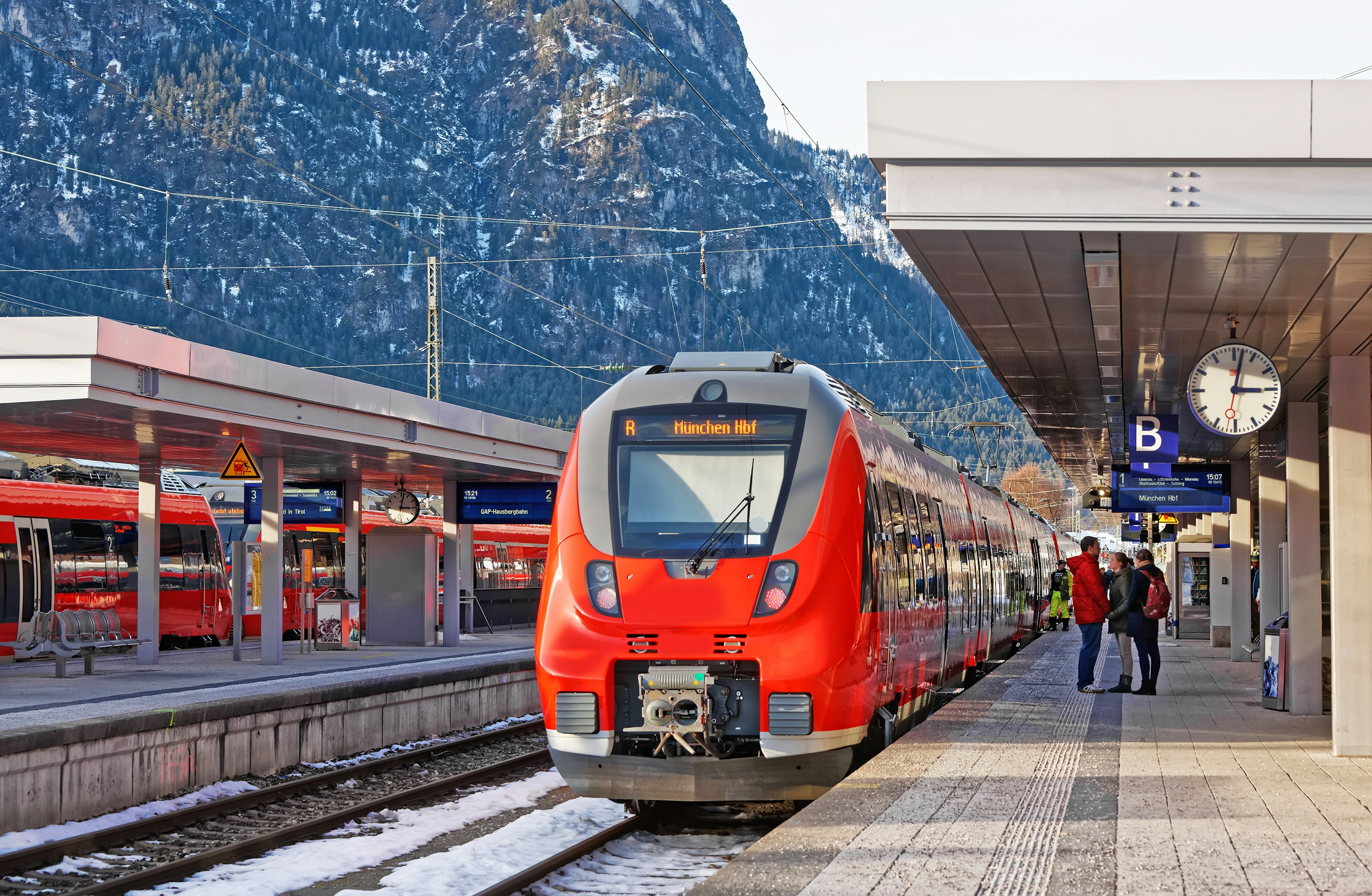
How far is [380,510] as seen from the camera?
37.4 metres

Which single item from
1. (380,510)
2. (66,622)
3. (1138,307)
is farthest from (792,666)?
(380,510)

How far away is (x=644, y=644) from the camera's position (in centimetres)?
1026

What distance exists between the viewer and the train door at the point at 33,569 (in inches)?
979

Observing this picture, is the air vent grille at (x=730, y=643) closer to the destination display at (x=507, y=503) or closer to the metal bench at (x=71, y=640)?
the metal bench at (x=71, y=640)

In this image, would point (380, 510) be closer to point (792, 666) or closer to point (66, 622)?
point (66, 622)

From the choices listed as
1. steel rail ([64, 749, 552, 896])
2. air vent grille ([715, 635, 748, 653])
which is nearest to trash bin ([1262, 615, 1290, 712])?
air vent grille ([715, 635, 748, 653])

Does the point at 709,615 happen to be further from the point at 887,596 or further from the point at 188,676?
the point at 188,676

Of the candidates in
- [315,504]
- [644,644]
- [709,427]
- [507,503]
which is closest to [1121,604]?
[709,427]

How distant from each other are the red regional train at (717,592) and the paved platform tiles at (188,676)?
4755mm

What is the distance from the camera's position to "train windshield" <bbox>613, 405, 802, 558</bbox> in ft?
34.8

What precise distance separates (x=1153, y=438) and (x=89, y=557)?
18.7 meters

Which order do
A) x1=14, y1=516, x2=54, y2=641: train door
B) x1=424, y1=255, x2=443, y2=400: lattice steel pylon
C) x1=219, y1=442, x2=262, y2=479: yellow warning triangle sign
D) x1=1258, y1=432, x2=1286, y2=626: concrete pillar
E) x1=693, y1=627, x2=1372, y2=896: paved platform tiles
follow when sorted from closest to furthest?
x1=693, y1=627, x2=1372, y2=896: paved platform tiles → x1=219, y1=442, x2=262, y2=479: yellow warning triangle sign → x1=1258, y1=432, x2=1286, y2=626: concrete pillar → x1=14, y1=516, x2=54, y2=641: train door → x1=424, y1=255, x2=443, y2=400: lattice steel pylon

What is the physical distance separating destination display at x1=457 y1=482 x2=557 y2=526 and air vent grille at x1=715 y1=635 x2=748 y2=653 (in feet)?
54.8

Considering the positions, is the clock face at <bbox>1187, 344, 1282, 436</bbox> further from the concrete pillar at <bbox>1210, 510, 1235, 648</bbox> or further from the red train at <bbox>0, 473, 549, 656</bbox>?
the concrete pillar at <bbox>1210, 510, 1235, 648</bbox>
